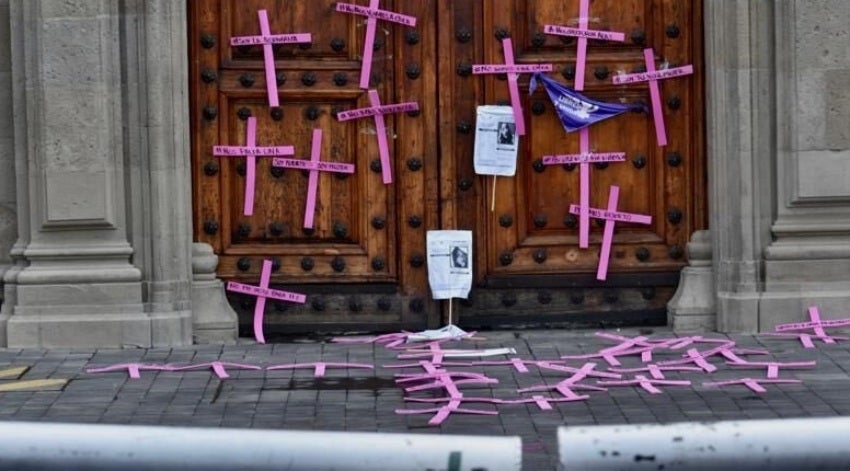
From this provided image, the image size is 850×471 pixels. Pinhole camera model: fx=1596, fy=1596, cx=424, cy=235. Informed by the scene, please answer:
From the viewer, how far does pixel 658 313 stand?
8844 mm

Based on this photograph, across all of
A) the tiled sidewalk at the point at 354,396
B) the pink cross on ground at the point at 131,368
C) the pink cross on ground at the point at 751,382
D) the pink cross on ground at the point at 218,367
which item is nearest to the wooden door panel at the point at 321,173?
the tiled sidewalk at the point at 354,396

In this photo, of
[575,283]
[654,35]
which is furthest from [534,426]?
[654,35]

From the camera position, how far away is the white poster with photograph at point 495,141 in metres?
8.64

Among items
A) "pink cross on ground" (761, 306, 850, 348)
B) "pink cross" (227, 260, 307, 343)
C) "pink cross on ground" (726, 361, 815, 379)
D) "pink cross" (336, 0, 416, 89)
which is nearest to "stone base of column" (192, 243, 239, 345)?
"pink cross" (227, 260, 307, 343)

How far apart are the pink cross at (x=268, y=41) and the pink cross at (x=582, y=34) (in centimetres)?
137

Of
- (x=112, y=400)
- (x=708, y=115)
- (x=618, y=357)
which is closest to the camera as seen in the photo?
(x=112, y=400)

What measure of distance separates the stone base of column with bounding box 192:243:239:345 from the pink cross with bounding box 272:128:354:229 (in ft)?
1.85

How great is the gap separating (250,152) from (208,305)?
0.85 meters

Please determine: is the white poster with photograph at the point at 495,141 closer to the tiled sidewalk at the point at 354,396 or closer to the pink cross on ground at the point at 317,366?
the tiled sidewalk at the point at 354,396

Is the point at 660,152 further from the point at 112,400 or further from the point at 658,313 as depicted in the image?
the point at 112,400

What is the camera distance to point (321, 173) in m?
8.68

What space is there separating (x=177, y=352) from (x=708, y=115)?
3.10 metres

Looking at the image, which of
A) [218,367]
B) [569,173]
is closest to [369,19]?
[569,173]

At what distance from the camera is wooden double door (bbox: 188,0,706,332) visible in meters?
8.62
